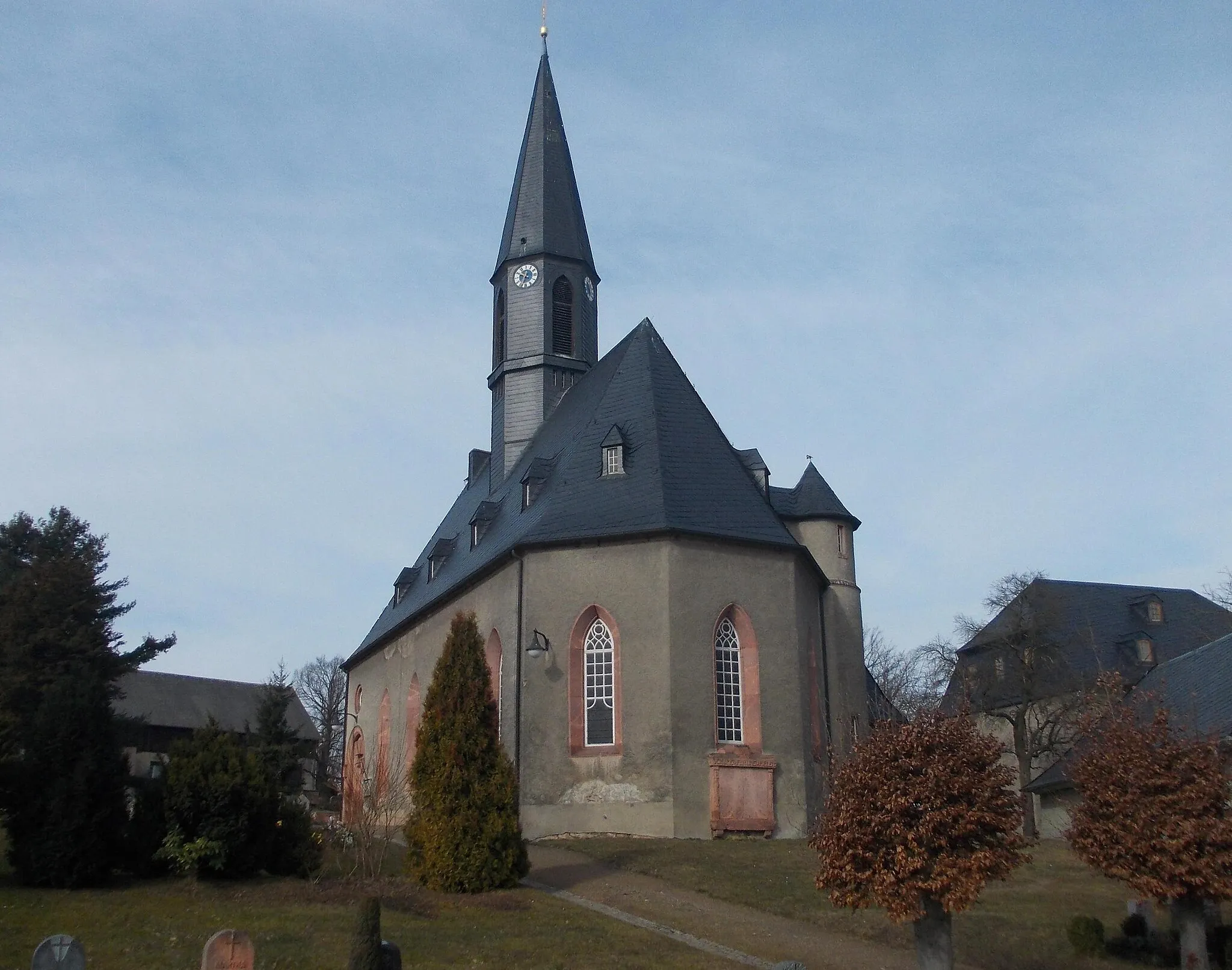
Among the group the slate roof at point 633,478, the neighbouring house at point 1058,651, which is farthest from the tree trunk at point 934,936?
the neighbouring house at point 1058,651

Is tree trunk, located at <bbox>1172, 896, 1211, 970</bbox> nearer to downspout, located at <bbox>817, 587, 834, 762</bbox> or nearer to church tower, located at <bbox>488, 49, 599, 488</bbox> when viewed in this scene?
downspout, located at <bbox>817, 587, 834, 762</bbox>

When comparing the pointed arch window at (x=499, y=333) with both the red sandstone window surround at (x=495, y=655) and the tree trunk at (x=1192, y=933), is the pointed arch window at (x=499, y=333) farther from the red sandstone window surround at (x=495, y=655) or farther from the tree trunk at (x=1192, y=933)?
the tree trunk at (x=1192, y=933)

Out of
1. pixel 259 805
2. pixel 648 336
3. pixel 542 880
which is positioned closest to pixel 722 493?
pixel 648 336

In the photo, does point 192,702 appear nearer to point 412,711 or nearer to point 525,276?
point 412,711

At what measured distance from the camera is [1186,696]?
2770 cm

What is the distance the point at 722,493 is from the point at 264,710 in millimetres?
12465

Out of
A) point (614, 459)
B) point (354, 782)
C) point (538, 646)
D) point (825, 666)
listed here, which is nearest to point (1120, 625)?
point (825, 666)

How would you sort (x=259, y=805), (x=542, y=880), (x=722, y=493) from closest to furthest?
(x=259, y=805) → (x=542, y=880) → (x=722, y=493)

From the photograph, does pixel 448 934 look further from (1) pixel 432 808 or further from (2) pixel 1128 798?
(2) pixel 1128 798

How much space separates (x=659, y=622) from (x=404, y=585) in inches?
611

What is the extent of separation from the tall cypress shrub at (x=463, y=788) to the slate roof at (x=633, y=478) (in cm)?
754

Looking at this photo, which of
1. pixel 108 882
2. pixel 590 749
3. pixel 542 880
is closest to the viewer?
pixel 108 882

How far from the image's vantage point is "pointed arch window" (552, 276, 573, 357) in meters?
35.8

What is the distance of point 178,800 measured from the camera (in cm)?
1639
